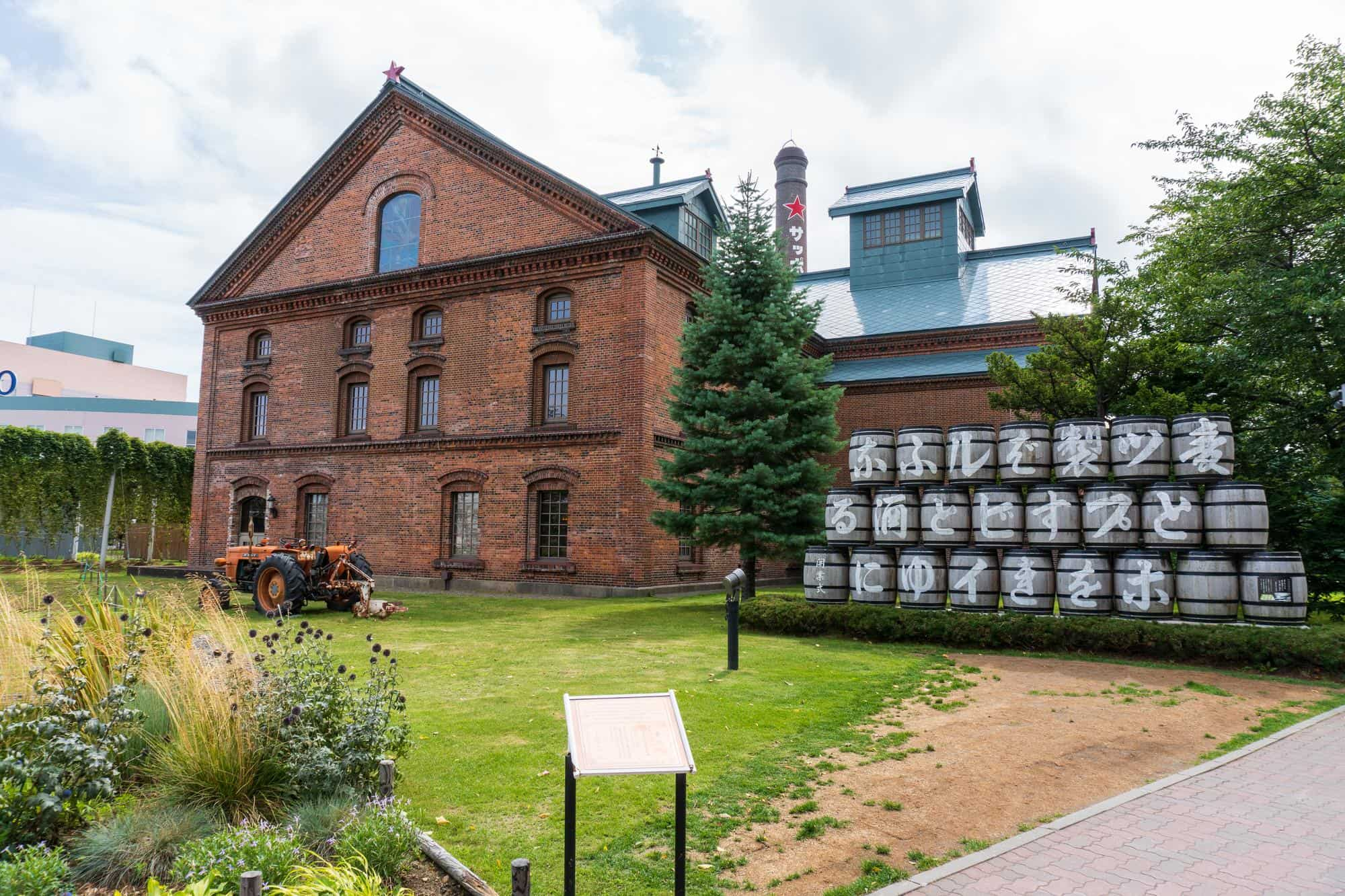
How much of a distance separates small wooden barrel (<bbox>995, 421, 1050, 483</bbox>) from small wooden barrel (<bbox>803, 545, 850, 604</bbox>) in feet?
9.18

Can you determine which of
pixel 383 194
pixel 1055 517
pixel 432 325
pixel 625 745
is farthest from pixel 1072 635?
pixel 383 194

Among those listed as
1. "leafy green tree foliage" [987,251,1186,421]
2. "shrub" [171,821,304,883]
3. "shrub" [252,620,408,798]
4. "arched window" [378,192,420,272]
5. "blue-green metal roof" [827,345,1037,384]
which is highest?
"arched window" [378,192,420,272]

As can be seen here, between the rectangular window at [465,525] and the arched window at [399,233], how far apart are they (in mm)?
6810

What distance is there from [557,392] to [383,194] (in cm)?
854

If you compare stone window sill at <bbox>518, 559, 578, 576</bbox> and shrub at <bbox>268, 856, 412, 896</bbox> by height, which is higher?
stone window sill at <bbox>518, 559, 578, 576</bbox>

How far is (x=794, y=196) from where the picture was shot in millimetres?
36906

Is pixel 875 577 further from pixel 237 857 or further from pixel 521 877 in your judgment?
pixel 237 857

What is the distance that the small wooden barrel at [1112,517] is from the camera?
1074 cm

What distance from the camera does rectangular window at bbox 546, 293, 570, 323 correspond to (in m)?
20.2

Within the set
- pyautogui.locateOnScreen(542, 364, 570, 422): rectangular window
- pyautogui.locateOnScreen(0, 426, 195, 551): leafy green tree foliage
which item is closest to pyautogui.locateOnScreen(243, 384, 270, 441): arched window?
pyautogui.locateOnScreen(0, 426, 195, 551): leafy green tree foliage

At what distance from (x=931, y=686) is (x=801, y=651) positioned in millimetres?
2402

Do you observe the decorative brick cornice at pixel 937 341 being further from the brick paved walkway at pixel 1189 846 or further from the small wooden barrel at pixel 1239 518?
the brick paved walkway at pixel 1189 846

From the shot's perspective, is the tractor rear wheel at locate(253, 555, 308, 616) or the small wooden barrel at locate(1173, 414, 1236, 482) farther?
the tractor rear wheel at locate(253, 555, 308, 616)

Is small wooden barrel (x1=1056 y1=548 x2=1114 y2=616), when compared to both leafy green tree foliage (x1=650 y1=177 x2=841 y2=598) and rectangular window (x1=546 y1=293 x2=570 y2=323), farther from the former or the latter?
rectangular window (x1=546 y1=293 x2=570 y2=323)
